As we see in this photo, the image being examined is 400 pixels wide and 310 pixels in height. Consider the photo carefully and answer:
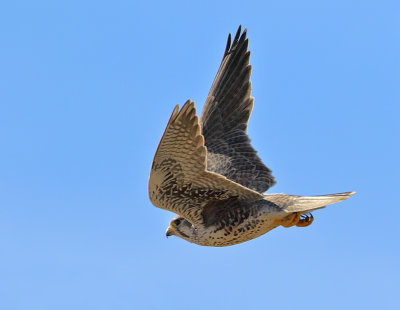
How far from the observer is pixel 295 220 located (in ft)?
28.5

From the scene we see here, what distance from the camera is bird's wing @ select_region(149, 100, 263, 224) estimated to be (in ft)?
24.3

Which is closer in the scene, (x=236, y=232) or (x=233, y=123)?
(x=236, y=232)

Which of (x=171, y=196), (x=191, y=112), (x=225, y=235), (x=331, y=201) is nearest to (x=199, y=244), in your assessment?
(x=225, y=235)

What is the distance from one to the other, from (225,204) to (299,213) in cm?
87

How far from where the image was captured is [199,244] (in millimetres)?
9141

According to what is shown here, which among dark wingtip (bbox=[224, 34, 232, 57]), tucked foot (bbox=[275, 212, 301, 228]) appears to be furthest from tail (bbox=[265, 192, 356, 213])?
dark wingtip (bbox=[224, 34, 232, 57])

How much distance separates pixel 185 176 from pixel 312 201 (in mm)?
1538

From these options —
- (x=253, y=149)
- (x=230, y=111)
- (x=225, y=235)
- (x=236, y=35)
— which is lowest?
(x=225, y=235)

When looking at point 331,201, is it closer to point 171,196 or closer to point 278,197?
point 278,197

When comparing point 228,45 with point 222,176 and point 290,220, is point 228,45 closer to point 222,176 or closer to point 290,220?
point 290,220

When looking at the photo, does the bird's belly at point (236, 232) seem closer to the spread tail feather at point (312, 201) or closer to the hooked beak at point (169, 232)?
the spread tail feather at point (312, 201)

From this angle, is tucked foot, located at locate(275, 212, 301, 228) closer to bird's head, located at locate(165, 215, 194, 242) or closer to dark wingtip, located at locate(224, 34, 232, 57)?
bird's head, located at locate(165, 215, 194, 242)

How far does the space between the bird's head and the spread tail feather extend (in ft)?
4.35

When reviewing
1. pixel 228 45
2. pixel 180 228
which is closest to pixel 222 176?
pixel 180 228
